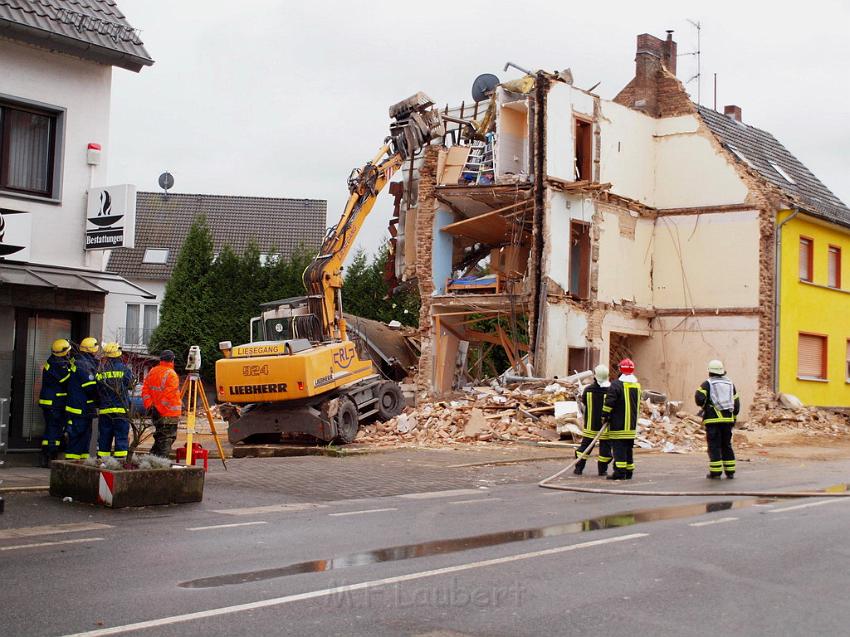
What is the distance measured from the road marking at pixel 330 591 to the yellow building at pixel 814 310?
23.1 meters

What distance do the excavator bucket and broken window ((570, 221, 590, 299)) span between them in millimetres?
5985

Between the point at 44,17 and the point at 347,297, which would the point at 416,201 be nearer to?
the point at 347,297

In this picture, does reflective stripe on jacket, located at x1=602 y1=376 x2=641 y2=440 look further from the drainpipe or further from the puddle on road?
the drainpipe

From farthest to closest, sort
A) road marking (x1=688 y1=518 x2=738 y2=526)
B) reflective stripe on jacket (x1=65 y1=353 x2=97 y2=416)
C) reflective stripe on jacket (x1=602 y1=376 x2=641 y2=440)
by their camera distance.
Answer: reflective stripe on jacket (x1=602 y1=376 x2=641 y2=440) → reflective stripe on jacket (x1=65 y1=353 x2=97 y2=416) → road marking (x1=688 y1=518 x2=738 y2=526)

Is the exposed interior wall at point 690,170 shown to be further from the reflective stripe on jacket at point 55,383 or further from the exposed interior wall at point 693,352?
the reflective stripe on jacket at point 55,383

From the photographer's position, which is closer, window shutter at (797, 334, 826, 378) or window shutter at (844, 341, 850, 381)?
window shutter at (797, 334, 826, 378)

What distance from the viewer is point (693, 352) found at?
3056 cm

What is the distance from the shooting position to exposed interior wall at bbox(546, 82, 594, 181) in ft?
91.2

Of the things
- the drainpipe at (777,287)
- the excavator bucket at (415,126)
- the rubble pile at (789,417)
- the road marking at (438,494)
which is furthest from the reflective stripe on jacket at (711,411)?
A: the drainpipe at (777,287)

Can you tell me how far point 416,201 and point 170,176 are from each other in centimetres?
2862

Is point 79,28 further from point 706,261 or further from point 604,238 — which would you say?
point 706,261

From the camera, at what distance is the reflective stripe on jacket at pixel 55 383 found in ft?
45.4

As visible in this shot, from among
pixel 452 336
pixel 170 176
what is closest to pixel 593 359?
pixel 452 336

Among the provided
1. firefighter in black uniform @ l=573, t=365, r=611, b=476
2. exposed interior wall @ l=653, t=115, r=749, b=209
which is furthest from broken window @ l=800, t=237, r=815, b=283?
firefighter in black uniform @ l=573, t=365, r=611, b=476
